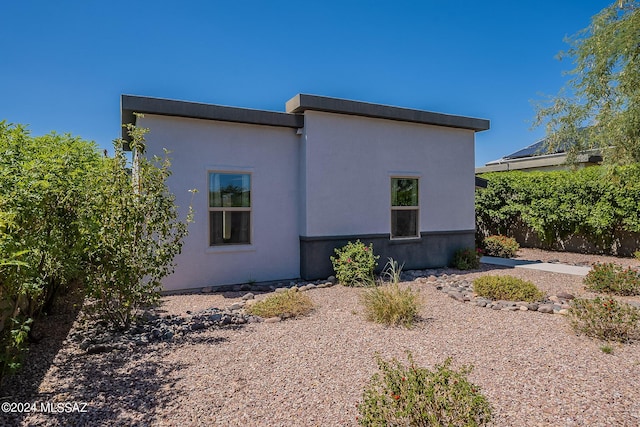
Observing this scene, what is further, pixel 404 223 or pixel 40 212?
pixel 404 223

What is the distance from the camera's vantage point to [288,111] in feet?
27.5

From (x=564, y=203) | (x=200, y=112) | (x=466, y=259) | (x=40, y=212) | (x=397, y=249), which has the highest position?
(x=200, y=112)

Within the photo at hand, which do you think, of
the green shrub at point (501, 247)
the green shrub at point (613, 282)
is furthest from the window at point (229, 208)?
the green shrub at point (501, 247)

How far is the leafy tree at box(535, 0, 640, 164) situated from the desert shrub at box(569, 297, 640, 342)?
549 centimetres

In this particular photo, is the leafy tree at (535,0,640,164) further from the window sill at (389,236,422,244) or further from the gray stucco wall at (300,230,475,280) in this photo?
the window sill at (389,236,422,244)

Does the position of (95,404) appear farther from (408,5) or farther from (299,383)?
(408,5)

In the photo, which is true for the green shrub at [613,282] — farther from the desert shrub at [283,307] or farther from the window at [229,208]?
the window at [229,208]

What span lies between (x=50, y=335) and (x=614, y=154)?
11984 mm

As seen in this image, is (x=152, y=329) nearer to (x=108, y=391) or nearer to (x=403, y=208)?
(x=108, y=391)

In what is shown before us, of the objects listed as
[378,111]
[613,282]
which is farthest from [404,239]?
[613,282]

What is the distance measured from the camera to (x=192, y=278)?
7473mm

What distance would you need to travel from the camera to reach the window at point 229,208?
768 cm

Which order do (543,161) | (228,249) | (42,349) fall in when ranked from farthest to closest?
(543,161) → (228,249) → (42,349)

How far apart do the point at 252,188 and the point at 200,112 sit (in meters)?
1.86
